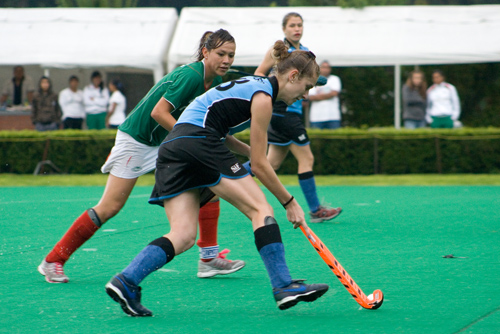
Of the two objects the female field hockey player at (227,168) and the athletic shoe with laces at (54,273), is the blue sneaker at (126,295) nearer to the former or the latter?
the female field hockey player at (227,168)

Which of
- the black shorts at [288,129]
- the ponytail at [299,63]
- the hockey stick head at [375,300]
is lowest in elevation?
the hockey stick head at [375,300]

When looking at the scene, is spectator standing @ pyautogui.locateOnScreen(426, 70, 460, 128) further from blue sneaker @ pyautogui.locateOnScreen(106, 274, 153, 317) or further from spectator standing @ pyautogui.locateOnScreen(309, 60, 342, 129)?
blue sneaker @ pyautogui.locateOnScreen(106, 274, 153, 317)

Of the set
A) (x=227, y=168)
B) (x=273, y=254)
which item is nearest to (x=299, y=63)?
(x=227, y=168)

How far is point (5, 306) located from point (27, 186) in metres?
8.40

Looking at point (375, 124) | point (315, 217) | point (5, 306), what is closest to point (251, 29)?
point (375, 124)

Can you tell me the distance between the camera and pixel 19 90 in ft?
57.0

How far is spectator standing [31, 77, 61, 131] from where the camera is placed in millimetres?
14984

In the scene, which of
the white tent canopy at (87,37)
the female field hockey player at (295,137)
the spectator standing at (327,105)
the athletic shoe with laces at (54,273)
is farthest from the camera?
the white tent canopy at (87,37)

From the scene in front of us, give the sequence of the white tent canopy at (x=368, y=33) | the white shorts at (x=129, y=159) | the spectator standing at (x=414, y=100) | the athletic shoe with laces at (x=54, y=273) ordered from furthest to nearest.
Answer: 1. the white tent canopy at (x=368, y=33)
2. the spectator standing at (x=414, y=100)
3. the white shorts at (x=129, y=159)
4. the athletic shoe with laces at (x=54, y=273)

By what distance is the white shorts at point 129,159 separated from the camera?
15.7ft

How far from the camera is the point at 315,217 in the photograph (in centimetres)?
734

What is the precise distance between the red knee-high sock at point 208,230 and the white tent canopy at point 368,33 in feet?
36.8

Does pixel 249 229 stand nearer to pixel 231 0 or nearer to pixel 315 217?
pixel 315 217

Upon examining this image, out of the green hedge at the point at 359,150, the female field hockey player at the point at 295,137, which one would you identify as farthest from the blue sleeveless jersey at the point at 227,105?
the green hedge at the point at 359,150
